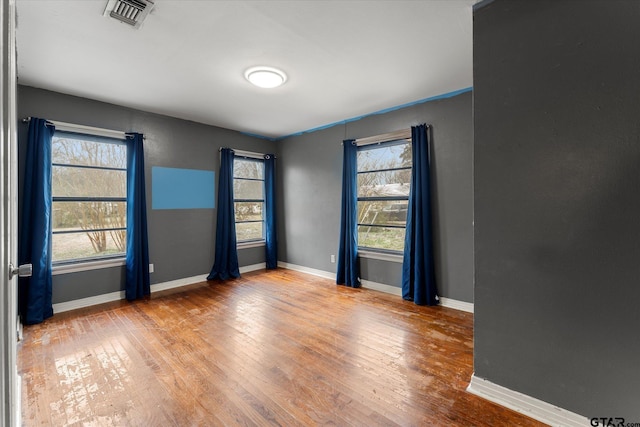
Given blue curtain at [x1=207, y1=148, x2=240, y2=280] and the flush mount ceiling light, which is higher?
the flush mount ceiling light

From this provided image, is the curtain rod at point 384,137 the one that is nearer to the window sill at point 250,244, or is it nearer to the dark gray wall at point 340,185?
the dark gray wall at point 340,185

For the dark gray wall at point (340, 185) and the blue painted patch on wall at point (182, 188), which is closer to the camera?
the dark gray wall at point (340, 185)

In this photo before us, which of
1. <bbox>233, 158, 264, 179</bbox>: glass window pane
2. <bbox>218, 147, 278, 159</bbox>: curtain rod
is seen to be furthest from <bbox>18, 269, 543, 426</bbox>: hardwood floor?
<bbox>218, 147, 278, 159</bbox>: curtain rod

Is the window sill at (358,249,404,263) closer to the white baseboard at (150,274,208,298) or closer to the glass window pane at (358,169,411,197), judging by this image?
the glass window pane at (358,169,411,197)

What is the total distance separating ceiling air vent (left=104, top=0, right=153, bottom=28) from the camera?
73.7 inches

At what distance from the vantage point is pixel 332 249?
475 cm

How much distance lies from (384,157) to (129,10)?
3208 millimetres

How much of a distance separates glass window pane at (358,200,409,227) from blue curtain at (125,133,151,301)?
3073 mm

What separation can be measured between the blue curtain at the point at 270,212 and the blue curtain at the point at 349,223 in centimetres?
157

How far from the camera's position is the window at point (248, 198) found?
5.15 metres

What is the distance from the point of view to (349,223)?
4.34 meters

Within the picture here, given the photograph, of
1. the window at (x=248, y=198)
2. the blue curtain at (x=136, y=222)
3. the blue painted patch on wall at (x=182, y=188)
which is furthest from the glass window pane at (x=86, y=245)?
the window at (x=248, y=198)

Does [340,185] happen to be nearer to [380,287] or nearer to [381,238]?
[381,238]

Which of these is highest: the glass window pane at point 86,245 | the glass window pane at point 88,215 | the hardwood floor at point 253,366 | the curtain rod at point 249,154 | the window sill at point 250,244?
the curtain rod at point 249,154
